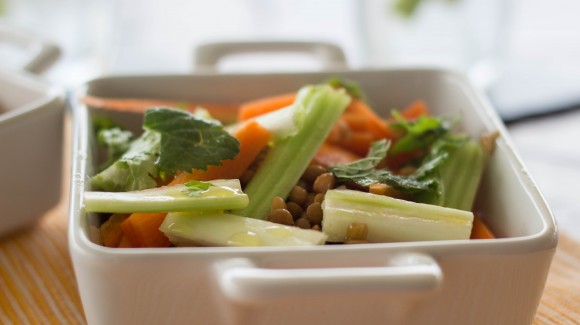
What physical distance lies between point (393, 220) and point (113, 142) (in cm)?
55

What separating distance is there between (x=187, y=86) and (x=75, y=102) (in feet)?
0.83

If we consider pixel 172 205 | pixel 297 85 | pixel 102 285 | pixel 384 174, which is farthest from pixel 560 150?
pixel 102 285

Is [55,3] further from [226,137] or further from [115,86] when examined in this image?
[226,137]

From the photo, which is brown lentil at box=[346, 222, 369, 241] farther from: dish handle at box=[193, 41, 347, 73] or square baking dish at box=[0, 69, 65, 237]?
dish handle at box=[193, 41, 347, 73]

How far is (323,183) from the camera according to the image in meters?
1.23

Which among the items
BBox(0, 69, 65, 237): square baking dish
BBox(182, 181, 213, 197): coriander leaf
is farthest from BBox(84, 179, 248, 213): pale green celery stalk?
BBox(0, 69, 65, 237): square baking dish

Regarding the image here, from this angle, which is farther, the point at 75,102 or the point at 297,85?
the point at 297,85

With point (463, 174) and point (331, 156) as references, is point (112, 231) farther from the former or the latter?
point (463, 174)

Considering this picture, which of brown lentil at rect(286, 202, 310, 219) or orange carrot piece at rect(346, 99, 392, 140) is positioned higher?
orange carrot piece at rect(346, 99, 392, 140)

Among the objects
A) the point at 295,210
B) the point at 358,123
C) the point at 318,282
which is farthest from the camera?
the point at 358,123

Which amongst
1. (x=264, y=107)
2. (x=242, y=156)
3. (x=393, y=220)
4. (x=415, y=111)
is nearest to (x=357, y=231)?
(x=393, y=220)

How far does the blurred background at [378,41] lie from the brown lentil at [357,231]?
0.93m

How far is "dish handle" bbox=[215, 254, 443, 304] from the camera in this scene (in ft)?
2.87

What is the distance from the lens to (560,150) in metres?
2.04
